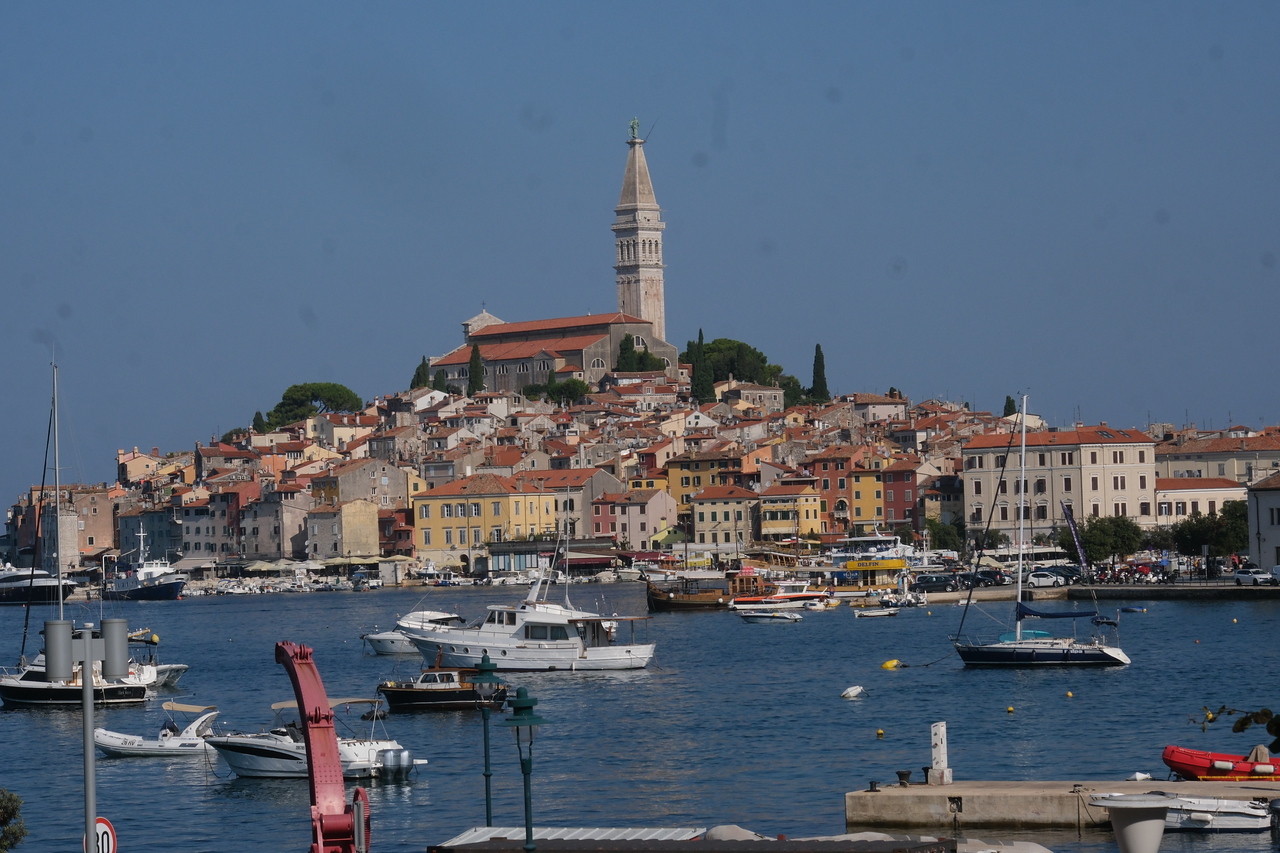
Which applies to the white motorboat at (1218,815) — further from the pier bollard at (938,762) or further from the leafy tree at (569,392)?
the leafy tree at (569,392)

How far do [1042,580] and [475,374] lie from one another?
227 feet

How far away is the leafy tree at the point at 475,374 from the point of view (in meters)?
127

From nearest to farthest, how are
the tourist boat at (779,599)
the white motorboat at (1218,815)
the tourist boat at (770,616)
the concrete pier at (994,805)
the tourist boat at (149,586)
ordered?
the white motorboat at (1218,815) < the concrete pier at (994,805) < the tourist boat at (770,616) < the tourist boat at (779,599) < the tourist boat at (149,586)

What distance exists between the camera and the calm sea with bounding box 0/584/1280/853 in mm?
21297

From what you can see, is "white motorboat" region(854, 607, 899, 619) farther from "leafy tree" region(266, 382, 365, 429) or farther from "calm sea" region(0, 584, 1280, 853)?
"leafy tree" region(266, 382, 365, 429)

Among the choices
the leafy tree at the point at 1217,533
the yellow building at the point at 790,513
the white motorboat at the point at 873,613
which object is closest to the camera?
the white motorboat at the point at 873,613

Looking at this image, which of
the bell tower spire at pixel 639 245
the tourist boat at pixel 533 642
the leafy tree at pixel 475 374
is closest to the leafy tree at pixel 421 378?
the leafy tree at pixel 475 374

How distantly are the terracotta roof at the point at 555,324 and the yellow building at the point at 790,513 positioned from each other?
48306mm

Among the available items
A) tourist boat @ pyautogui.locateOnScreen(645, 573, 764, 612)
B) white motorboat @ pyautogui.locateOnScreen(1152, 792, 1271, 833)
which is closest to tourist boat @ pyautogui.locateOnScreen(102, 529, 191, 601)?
tourist boat @ pyautogui.locateOnScreen(645, 573, 764, 612)

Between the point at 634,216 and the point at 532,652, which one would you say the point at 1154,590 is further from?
the point at 634,216

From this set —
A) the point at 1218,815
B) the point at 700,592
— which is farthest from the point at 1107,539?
the point at 1218,815

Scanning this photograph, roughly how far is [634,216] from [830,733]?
123m

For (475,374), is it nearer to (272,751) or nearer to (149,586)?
(149,586)

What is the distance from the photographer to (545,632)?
38.4 m
